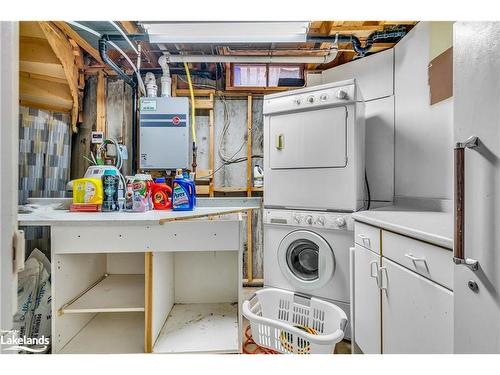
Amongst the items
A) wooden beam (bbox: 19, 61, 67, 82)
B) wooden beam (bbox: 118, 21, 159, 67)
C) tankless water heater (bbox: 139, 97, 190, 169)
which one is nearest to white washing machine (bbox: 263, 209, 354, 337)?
tankless water heater (bbox: 139, 97, 190, 169)

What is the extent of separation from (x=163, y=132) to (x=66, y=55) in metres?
1.09

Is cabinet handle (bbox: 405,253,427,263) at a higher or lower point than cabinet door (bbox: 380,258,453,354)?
higher

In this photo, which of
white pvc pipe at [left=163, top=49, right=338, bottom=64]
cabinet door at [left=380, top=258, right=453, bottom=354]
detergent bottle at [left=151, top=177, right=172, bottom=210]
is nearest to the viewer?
cabinet door at [left=380, top=258, right=453, bottom=354]

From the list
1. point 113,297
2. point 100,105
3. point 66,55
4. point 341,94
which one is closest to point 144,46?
point 66,55

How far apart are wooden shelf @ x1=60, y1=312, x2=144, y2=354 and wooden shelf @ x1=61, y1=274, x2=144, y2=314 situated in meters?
0.21

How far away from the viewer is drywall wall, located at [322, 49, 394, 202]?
6.89ft

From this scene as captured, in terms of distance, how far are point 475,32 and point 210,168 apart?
243cm

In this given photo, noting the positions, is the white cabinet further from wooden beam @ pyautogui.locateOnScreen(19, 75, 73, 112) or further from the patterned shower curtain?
wooden beam @ pyautogui.locateOnScreen(19, 75, 73, 112)

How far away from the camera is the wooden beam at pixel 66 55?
1986 millimetres

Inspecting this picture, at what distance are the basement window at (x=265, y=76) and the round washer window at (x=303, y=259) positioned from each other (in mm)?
1800

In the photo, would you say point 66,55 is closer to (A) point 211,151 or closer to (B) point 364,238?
(A) point 211,151

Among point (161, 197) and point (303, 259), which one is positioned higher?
point (161, 197)

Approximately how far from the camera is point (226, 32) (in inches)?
72.5
